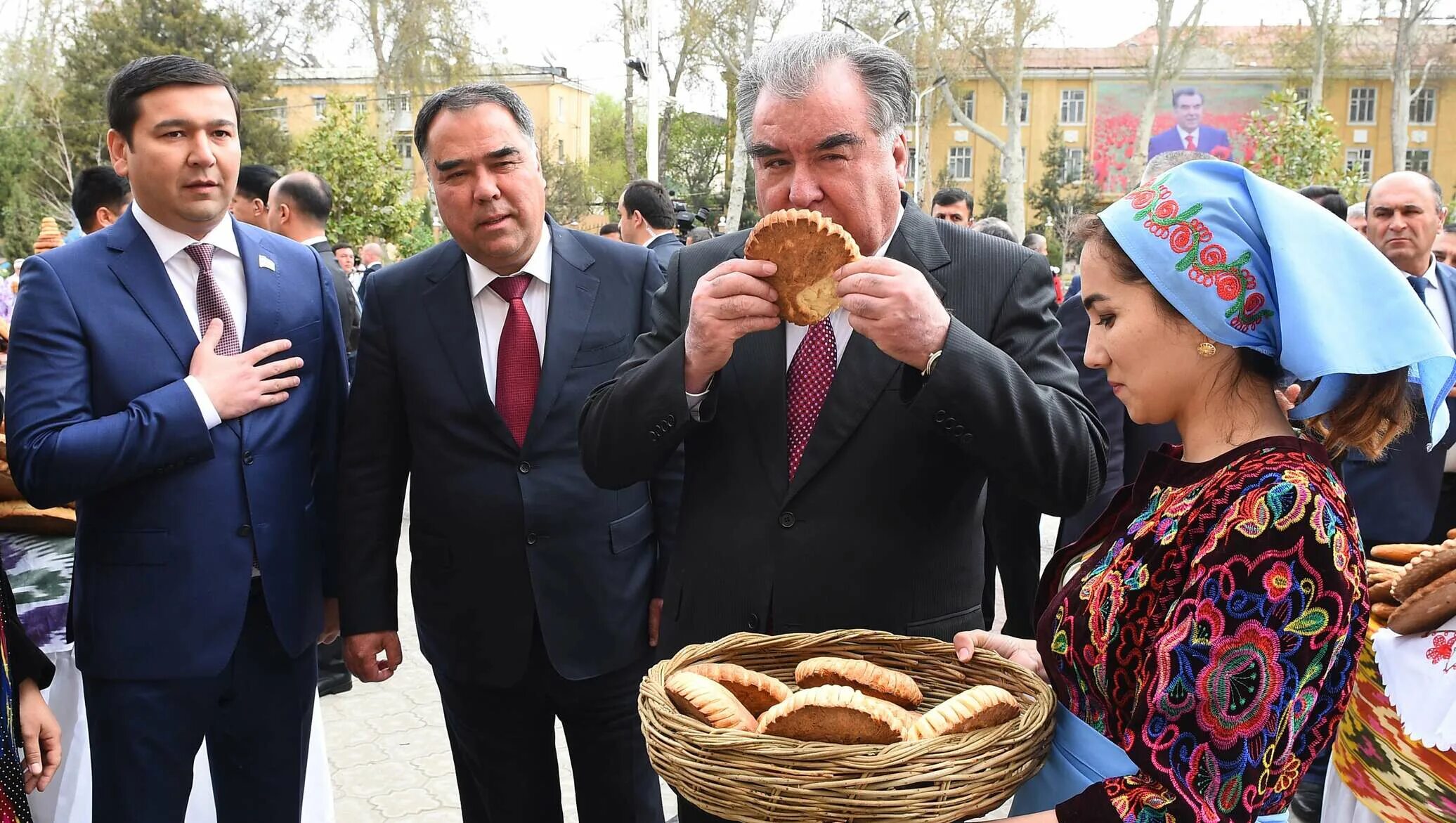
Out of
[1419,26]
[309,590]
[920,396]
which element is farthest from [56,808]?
[1419,26]

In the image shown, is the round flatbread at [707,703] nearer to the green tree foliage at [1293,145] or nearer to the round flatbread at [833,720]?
the round flatbread at [833,720]

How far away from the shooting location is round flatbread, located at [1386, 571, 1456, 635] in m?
2.54

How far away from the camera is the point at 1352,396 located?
155cm

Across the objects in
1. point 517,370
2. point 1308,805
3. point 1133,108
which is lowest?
point 1308,805

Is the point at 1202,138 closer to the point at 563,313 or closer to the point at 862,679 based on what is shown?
the point at 563,313

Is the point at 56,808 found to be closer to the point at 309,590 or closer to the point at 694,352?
the point at 309,590

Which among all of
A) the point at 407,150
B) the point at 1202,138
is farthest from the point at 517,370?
the point at 1202,138

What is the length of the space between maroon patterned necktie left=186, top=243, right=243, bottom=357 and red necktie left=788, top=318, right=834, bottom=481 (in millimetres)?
1502

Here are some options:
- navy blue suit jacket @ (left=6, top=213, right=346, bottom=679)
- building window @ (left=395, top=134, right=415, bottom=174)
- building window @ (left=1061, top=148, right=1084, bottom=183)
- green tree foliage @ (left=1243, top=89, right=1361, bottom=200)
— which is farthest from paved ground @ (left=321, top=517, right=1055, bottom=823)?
building window @ (left=1061, top=148, right=1084, bottom=183)

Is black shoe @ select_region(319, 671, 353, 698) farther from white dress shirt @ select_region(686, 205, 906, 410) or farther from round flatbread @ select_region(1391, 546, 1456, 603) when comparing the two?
round flatbread @ select_region(1391, 546, 1456, 603)

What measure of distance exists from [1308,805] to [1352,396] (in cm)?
308

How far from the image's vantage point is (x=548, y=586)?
2.72 meters

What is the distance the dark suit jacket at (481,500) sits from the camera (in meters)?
2.72

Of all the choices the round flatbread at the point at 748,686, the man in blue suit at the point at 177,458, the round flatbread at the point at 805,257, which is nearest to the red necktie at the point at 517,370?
the man in blue suit at the point at 177,458
